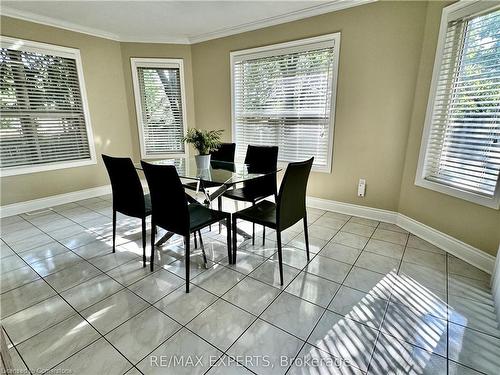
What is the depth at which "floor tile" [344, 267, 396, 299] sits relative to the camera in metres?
1.89

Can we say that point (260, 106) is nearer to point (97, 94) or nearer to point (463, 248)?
point (97, 94)

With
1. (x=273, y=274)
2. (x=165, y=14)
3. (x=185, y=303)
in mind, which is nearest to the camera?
(x=185, y=303)

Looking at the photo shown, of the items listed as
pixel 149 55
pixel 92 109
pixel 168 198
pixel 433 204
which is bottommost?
pixel 433 204

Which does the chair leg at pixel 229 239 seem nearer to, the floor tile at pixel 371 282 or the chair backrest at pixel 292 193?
the chair backrest at pixel 292 193

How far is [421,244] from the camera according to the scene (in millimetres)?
2576

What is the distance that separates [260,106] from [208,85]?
42.9 inches

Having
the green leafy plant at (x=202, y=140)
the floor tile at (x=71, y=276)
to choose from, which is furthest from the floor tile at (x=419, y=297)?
the floor tile at (x=71, y=276)

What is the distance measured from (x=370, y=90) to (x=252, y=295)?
2.59 metres

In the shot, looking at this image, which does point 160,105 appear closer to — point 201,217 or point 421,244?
point 201,217

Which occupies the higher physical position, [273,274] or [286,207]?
[286,207]

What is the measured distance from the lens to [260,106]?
379 centimetres

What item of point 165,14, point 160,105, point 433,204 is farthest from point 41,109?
point 433,204

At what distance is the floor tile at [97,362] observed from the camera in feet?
4.29

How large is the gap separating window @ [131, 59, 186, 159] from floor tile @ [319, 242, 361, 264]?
324 centimetres
